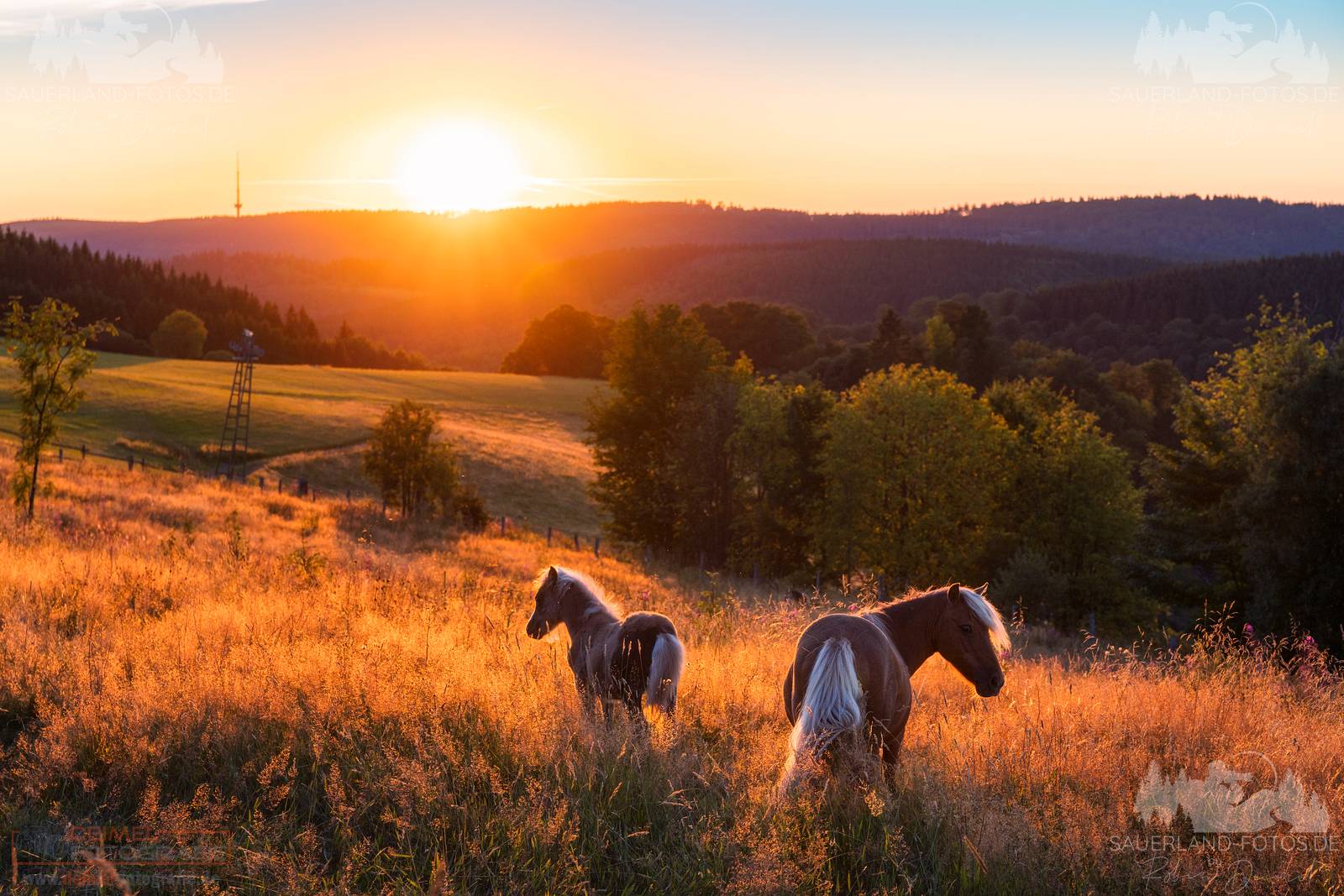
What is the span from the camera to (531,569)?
25.8 m

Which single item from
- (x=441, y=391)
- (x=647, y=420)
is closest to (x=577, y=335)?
(x=441, y=391)

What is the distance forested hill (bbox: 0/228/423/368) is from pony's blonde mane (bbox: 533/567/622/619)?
12282 cm

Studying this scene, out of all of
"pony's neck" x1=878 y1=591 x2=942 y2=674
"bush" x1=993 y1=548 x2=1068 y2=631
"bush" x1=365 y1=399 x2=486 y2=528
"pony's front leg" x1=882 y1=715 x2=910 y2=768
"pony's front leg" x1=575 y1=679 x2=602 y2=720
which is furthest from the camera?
"bush" x1=365 y1=399 x2=486 y2=528

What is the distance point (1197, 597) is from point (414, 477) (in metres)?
34.1

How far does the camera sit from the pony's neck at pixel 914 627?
5.61m

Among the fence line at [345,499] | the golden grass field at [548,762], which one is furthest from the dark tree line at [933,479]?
the golden grass field at [548,762]

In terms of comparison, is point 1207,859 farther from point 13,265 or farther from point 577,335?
point 13,265

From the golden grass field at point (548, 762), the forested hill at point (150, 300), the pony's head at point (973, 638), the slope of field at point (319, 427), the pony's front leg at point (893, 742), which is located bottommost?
the slope of field at point (319, 427)

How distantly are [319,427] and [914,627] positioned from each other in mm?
59960

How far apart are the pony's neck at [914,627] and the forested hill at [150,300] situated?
125377mm

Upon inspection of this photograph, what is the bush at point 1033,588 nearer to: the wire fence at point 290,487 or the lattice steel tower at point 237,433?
the wire fence at point 290,487

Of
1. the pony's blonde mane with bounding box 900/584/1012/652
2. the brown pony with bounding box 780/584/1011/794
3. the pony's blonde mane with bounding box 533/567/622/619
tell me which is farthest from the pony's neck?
the pony's blonde mane with bounding box 533/567/622/619

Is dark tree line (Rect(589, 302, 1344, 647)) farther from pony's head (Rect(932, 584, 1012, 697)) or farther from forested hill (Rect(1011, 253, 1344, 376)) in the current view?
forested hill (Rect(1011, 253, 1344, 376))

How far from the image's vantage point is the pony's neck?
5613mm
